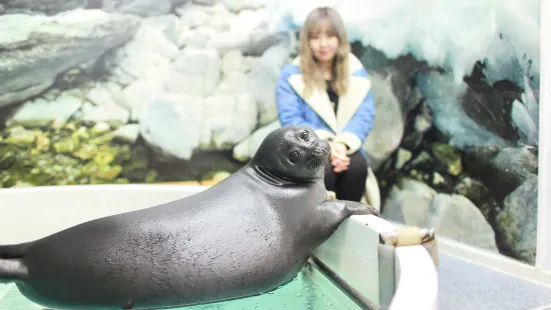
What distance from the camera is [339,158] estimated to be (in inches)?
92.4

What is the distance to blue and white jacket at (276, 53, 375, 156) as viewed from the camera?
2.56 meters

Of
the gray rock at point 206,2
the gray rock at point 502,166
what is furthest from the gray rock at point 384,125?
the gray rock at point 206,2

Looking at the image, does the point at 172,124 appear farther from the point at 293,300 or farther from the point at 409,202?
the point at 293,300

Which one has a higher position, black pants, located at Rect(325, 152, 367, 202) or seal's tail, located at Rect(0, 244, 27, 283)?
seal's tail, located at Rect(0, 244, 27, 283)

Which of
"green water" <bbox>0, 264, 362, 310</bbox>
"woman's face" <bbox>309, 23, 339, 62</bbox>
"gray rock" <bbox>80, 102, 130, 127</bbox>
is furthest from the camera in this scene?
"gray rock" <bbox>80, 102, 130, 127</bbox>

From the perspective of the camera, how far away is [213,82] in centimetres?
349

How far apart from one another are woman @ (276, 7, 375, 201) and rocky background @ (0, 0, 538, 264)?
23.1 inches

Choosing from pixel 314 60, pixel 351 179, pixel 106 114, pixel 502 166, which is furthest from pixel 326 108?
pixel 106 114

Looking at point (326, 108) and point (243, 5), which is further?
point (243, 5)

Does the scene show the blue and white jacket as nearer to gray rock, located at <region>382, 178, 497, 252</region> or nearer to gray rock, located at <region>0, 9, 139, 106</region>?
gray rock, located at <region>382, 178, 497, 252</region>

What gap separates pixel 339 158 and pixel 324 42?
28.2 inches

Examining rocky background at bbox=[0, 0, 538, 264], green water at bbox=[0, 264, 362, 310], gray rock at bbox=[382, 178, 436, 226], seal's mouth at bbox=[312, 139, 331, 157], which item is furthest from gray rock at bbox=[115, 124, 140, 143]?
seal's mouth at bbox=[312, 139, 331, 157]

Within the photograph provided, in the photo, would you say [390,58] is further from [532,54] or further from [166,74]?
[166,74]

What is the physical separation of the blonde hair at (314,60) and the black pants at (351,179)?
44 cm
